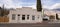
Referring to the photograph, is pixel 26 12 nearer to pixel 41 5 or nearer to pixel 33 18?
pixel 33 18

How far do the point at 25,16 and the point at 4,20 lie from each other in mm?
3611

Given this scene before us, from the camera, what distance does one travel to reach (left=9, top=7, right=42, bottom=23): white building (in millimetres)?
18156

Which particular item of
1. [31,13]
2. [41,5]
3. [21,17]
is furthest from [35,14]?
[41,5]

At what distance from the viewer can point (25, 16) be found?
18547 millimetres

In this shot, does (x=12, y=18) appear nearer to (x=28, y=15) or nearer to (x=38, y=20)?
(x=28, y=15)

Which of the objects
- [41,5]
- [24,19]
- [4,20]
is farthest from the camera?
[41,5]

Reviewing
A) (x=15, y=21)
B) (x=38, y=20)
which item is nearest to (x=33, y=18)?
(x=38, y=20)

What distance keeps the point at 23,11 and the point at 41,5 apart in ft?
14.5

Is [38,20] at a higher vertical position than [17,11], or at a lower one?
lower

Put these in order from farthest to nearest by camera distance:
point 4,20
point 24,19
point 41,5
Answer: point 41,5 < point 4,20 < point 24,19

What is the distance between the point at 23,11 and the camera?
19.0m

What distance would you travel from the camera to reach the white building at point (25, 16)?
18.2 metres

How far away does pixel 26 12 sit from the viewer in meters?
18.9

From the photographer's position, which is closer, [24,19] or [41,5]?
[24,19]
